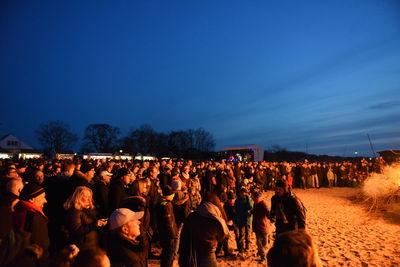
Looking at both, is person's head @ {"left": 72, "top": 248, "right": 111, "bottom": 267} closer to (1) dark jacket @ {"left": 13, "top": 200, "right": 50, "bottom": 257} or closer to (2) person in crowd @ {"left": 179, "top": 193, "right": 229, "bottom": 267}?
(1) dark jacket @ {"left": 13, "top": 200, "right": 50, "bottom": 257}

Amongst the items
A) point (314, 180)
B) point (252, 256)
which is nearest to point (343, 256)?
point (252, 256)

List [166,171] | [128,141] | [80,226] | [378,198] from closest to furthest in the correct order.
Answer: [80,226], [166,171], [378,198], [128,141]

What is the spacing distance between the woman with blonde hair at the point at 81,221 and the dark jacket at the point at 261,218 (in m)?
3.62

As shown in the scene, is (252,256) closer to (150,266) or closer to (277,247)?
(150,266)

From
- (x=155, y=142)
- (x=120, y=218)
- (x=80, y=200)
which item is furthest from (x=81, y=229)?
(x=155, y=142)

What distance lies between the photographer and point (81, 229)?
324cm

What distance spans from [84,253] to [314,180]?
73.4 feet

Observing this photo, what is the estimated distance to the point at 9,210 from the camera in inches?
120

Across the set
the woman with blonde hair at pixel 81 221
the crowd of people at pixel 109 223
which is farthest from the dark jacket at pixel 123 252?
the woman with blonde hair at pixel 81 221

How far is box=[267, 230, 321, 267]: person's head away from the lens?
5.37 feet

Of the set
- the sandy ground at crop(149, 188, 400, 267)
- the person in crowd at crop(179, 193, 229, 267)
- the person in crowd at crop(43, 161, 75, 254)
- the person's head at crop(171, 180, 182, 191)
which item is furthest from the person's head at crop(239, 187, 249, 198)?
the person in crowd at crop(43, 161, 75, 254)

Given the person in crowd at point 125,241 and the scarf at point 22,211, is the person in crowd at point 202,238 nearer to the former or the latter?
the person in crowd at point 125,241

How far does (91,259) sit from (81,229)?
1701 mm

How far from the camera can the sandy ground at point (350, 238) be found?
6.04 metres
